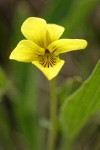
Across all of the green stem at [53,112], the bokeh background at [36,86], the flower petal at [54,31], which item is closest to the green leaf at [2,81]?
the bokeh background at [36,86]

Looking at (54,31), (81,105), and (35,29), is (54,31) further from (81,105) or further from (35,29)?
(81,105)

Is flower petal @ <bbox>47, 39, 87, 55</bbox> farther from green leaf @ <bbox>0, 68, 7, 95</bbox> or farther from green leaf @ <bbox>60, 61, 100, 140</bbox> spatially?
green leaf @ <bbox>0, 68, 7, 95</bbox>

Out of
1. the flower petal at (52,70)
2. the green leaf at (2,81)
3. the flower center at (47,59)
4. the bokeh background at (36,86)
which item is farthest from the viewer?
the bokeh background at (36,86)

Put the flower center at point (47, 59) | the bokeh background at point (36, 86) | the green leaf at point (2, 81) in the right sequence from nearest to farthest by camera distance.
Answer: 1. the flower center at point (47, 59)
2. the green leaf at point (2, 81)
3. the bokeh background at point (36, 86)

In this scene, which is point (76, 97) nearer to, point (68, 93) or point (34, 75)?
point (68, 93)

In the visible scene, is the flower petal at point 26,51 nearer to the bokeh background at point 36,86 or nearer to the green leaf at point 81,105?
the green leaf at point 81,105

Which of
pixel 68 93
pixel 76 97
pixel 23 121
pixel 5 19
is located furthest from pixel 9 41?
pixel 76 97

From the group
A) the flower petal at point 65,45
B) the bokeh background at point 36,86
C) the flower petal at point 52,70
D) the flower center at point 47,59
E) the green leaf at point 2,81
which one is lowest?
the bokeh background at point 36,86

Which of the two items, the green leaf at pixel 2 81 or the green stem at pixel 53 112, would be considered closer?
the green stem at pixel 53 112
